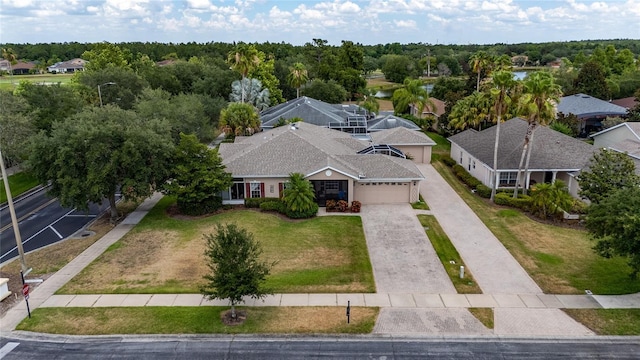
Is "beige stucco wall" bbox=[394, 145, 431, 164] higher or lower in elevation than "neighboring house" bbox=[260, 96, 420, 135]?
lower

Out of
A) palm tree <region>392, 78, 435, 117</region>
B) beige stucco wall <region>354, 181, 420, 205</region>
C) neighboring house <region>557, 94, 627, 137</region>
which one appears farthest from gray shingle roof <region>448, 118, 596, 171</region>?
neighboring house <region>557, 94, 627, 137</region>

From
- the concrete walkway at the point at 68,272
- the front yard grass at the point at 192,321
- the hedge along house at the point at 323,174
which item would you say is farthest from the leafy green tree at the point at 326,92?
the front yard grass at the point at 192,321

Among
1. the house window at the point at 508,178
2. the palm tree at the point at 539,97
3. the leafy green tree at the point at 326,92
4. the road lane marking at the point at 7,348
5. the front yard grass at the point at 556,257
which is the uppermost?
the palm tree at the point at 539,97

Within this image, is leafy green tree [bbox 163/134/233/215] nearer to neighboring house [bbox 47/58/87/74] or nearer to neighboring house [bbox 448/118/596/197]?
neighboring house [bbox 448/118/596/197]

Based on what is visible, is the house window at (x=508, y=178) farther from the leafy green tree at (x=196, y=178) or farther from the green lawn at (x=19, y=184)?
the green lawn at (x=19, y=184)

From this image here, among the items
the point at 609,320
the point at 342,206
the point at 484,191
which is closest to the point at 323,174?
the point at 342,206

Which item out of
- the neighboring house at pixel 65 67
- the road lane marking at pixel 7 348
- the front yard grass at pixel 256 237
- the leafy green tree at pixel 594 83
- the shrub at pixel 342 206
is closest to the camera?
the road lane marking at pixel 7 348

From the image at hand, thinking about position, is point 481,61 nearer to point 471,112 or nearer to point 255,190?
point 471,112
